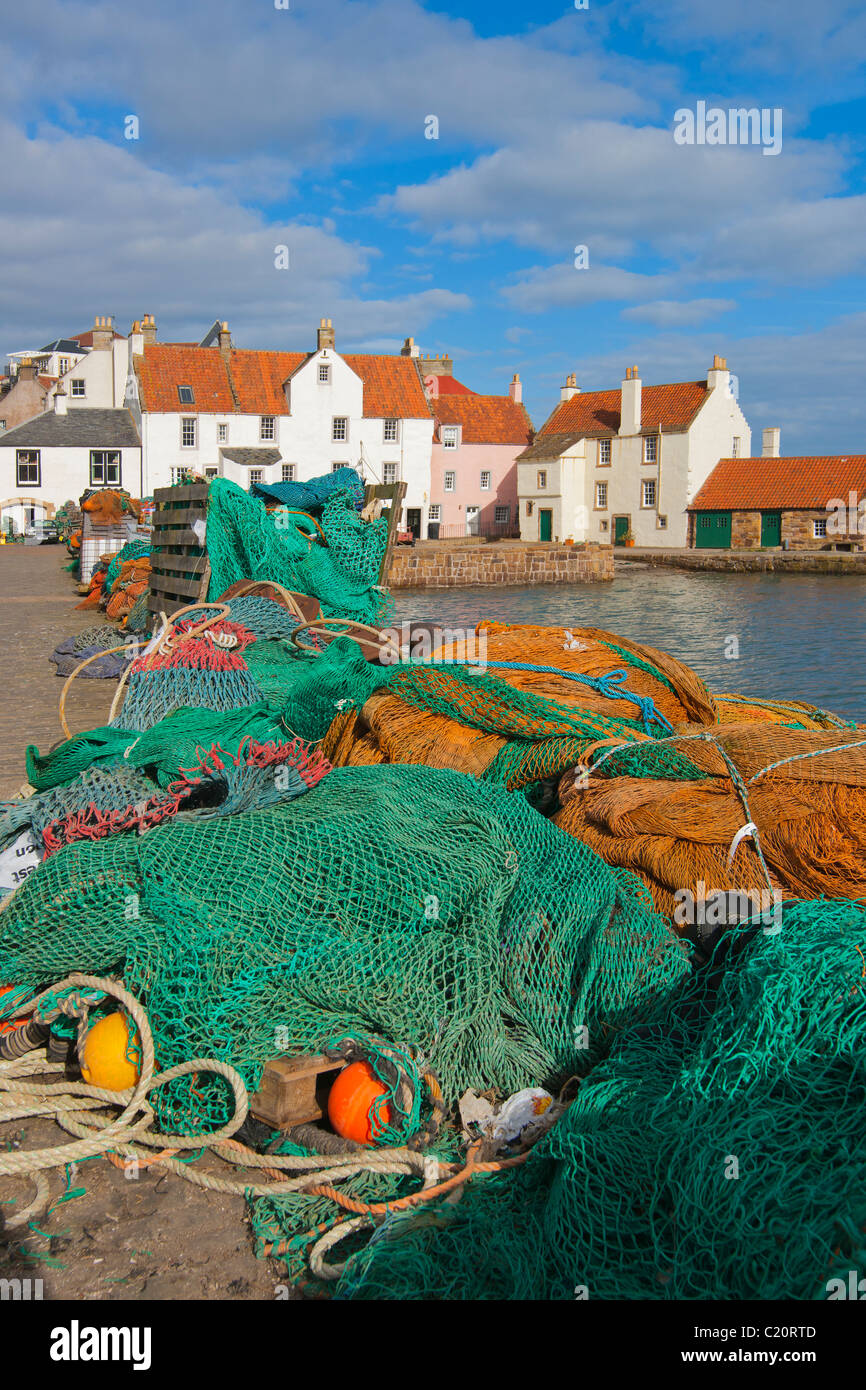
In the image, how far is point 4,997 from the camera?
4004 millimetres

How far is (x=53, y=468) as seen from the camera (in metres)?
53.9

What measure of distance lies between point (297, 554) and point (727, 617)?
67.6 feet

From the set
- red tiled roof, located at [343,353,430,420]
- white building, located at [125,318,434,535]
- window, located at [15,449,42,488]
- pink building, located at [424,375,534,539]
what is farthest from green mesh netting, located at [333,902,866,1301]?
pink building, located at [424,375,534,539]

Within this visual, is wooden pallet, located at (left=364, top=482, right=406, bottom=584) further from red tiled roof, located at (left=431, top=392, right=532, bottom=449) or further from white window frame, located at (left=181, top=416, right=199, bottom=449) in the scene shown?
red tiled roof, located at (left=431, top=392, right=532, bottom=449)

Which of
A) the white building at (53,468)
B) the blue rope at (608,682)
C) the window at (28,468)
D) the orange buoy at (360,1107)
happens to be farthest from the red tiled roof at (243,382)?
the orange buoy at (360,1107)

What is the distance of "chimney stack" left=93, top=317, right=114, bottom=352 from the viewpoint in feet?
208

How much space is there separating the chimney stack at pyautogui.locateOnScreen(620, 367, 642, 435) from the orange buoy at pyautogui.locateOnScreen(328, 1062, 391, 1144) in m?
53.3

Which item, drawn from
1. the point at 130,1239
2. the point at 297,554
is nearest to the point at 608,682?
the point at 130,1239

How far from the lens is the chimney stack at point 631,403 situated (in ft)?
176

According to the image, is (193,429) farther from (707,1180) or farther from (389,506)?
(707,1180)

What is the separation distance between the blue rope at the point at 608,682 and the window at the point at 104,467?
51121 millimetres

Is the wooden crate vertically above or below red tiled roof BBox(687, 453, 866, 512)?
below

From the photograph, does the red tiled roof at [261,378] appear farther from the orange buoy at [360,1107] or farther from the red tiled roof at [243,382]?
the orange buoy at [360,1107]

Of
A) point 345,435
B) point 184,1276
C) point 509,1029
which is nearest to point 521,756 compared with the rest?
point 509,1029
